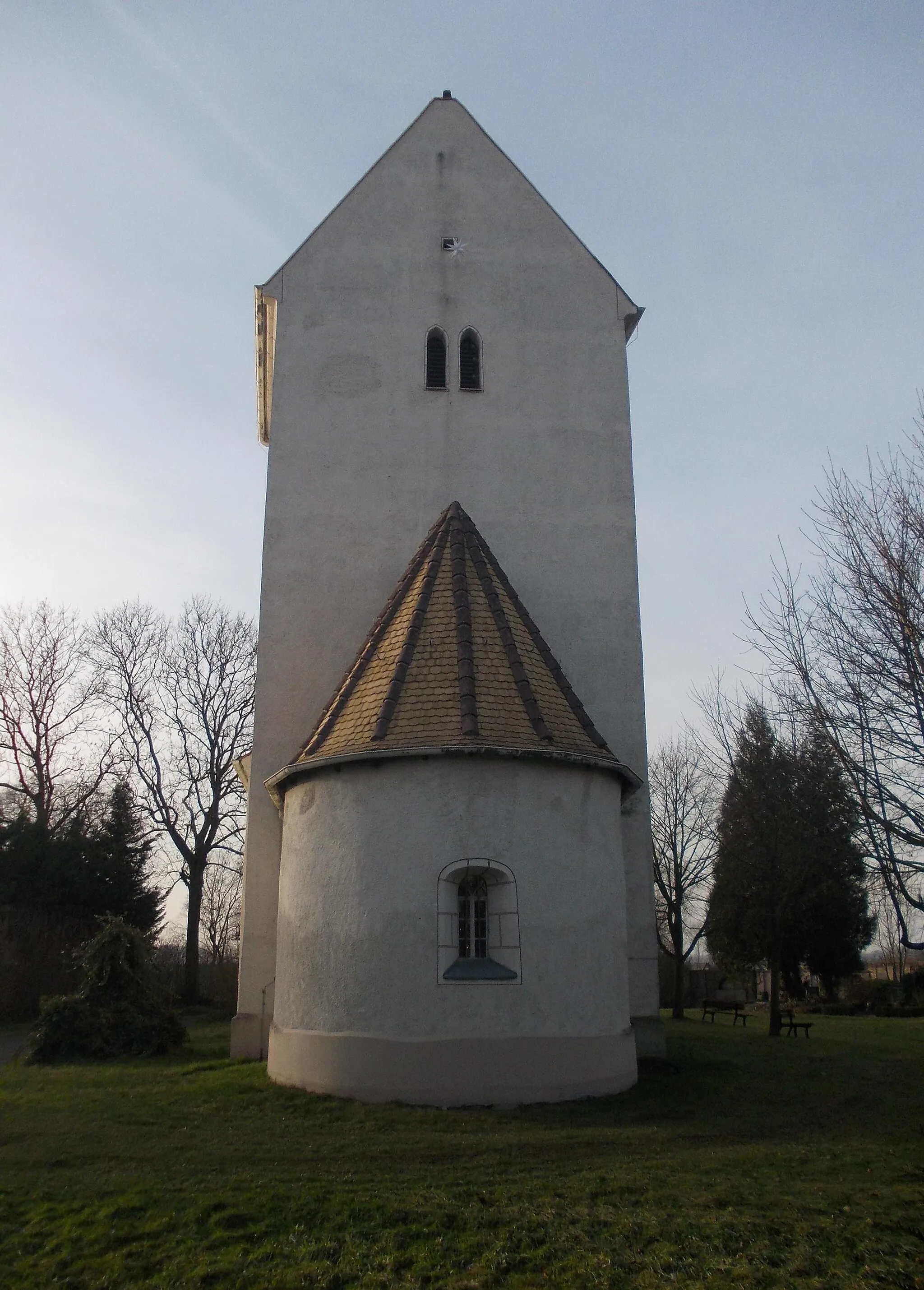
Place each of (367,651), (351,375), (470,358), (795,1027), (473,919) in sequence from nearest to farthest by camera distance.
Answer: (473,919)
(367,651)
(351,375)
(470,358)
(795,1027)

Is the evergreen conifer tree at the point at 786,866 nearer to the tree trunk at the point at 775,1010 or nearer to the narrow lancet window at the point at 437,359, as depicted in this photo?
the tree trunk at the point at 775,1010

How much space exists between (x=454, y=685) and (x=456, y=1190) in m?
6.41

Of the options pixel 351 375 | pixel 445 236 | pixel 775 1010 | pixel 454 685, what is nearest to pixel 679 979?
pixel 775 1010

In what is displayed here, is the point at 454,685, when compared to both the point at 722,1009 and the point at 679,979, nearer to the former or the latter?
the point at 722,1009

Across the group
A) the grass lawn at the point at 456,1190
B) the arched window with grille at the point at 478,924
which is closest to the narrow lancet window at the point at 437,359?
the arched window with grille at the point at 478,924

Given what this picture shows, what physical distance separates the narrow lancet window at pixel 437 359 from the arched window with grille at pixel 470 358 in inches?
12.1

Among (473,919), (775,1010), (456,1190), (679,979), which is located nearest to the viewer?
(456,1190)

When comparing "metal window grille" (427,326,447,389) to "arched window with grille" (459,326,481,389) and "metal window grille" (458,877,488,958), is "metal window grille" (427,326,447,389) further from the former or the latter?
"metal window grille" (458,877,488,958)

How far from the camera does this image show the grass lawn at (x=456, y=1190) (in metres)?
6.50

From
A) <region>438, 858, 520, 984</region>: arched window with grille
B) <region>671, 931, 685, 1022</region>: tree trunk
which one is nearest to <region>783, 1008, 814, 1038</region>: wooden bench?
<region>671, 931, 685, 1022</region>: tree trunk

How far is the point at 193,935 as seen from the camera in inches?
1284

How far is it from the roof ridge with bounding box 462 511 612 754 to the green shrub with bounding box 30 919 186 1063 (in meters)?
9.20

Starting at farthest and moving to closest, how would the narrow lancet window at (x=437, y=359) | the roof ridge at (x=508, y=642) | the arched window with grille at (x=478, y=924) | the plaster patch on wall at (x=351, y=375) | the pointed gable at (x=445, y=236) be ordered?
the pointed gable at (x=445, y=236) < the narrow lancet window at (x=437, y=359) < the plaster patch on wall at (x=351, y=375) < the roof ridge at (x=508, y=642) < the arched window with grille at (x=478, y=924)

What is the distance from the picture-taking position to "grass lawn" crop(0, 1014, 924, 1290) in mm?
6496
